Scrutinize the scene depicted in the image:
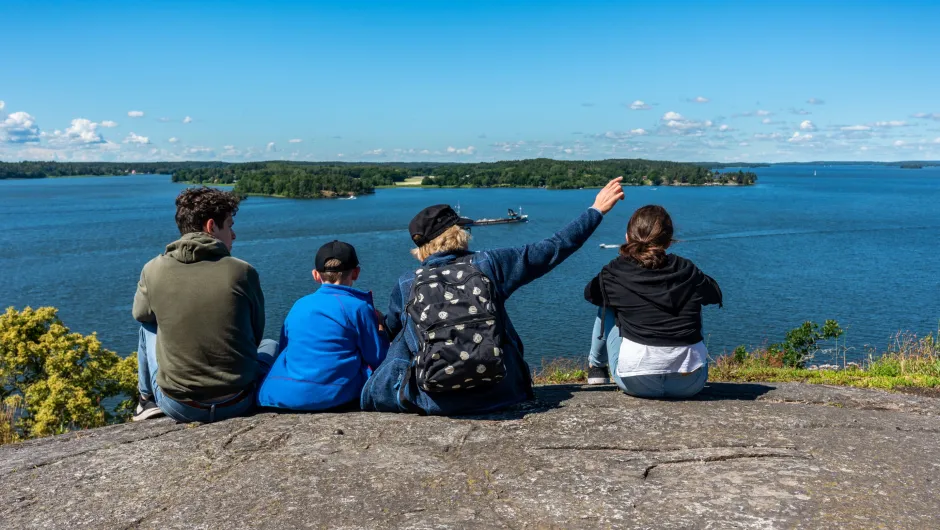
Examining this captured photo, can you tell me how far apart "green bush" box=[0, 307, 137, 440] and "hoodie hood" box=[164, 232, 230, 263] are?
492cm

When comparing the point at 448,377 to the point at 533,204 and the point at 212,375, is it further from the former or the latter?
the point at 533,204

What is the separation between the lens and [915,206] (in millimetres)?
91438

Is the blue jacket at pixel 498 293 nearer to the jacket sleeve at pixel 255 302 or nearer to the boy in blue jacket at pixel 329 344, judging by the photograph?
the boy in blue jacket at pixel 329 344

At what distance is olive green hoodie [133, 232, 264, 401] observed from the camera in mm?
4199

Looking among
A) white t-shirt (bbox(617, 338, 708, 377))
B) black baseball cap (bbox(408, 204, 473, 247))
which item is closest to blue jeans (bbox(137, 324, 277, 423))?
black baseball cap (bbox(408, 204, 473, 247))

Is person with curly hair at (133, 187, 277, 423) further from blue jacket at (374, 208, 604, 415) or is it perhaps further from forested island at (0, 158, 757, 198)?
forested island at (0, 158, 757, 198)

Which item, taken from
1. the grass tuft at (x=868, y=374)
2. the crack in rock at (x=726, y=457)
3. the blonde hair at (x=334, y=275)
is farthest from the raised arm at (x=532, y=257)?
the grass tuft at (x=868, y=374)

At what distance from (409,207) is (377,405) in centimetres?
9190

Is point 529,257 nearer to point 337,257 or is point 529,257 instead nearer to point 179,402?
point 337,257

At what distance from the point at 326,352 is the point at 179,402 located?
1001 mm

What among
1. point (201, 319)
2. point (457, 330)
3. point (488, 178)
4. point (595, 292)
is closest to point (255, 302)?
point (201, 319)

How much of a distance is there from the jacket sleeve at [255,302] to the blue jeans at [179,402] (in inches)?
11.2

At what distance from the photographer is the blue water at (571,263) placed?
2558 centimetres

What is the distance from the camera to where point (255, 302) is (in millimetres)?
4402
